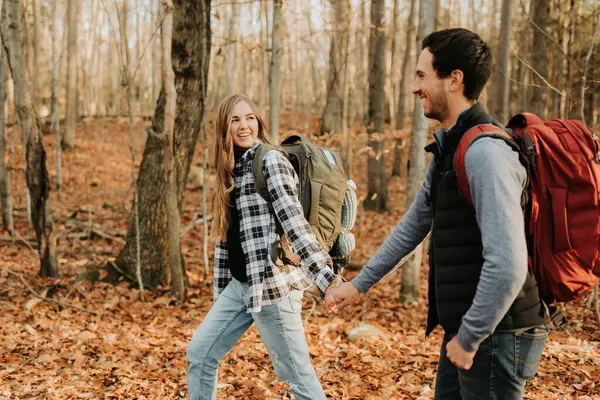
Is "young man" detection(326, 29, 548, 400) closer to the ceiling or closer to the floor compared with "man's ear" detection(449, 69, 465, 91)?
closer to the floor

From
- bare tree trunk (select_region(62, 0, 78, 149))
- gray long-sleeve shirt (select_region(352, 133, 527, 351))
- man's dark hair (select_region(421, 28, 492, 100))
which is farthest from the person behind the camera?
bare tree trunk (select_region(62, 0, 78, 149))

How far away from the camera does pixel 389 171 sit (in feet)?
71.4

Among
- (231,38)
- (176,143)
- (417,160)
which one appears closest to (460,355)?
(417,160)

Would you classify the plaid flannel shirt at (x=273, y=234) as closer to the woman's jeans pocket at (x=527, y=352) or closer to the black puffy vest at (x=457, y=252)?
the black puffy vest at (x=457, y=252)

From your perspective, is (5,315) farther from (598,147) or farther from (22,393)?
(598,147)

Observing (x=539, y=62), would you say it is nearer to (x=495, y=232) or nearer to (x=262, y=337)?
(x=262, y=337)

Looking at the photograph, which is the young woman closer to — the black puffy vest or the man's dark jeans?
the black puffy vest

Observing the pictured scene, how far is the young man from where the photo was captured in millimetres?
1720

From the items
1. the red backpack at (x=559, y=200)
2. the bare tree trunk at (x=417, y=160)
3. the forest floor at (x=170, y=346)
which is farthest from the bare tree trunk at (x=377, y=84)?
the red backpack at (x=559, y=200)

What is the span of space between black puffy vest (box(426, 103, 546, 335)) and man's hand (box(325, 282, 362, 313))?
1.81ft

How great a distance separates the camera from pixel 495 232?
1.72m

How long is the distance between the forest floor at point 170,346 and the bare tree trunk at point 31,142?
0.50 metres

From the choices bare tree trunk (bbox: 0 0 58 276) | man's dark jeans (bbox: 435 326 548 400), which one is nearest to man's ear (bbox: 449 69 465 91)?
man's dark jeans (bbox: 435 326 548 400)

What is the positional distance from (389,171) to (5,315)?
687 inches
